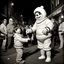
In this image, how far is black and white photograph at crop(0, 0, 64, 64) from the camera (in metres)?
0.63

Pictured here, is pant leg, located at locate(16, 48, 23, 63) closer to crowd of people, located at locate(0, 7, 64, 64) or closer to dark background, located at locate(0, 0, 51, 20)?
crowd of people, located at locate(0, 7, 64, 64)

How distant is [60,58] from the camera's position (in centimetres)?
66

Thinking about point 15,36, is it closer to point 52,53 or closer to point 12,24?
point 12,24

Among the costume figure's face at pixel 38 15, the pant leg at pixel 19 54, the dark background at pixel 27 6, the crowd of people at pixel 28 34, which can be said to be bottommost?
the pant leg at pixel 19 54

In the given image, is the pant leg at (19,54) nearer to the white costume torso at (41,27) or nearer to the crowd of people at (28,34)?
the crowd of people at (28,34)

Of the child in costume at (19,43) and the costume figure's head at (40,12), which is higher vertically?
the costume figure's head at (40,12)

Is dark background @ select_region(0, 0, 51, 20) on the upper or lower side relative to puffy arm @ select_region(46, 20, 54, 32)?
upper

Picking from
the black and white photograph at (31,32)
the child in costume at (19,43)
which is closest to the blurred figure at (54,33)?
the black and white photograph at (31,32)

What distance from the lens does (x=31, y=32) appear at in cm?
64

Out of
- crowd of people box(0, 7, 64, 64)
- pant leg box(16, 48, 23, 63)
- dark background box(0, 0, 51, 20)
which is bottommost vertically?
pant leg box(16, 48, 23, 63)

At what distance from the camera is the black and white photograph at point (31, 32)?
63cm

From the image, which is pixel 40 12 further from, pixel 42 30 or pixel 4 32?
pixel 4 32

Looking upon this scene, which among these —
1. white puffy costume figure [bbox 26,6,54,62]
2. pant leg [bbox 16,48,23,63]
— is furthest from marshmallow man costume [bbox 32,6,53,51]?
pant leg [bbox 16,48,23,63]

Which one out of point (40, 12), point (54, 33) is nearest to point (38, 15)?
point (40, 12)
